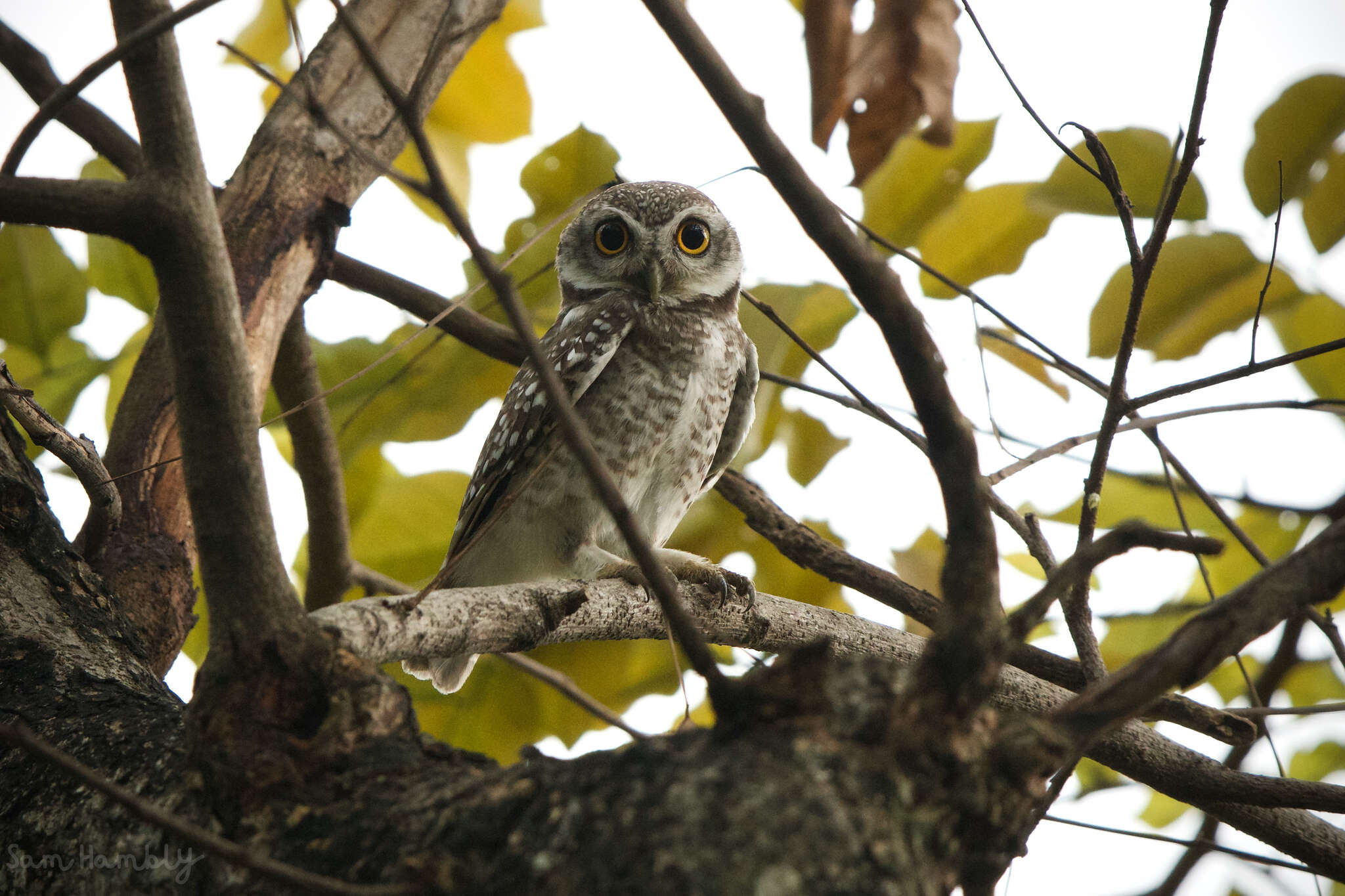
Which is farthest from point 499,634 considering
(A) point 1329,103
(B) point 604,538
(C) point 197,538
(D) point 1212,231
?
(A) point 1329,103

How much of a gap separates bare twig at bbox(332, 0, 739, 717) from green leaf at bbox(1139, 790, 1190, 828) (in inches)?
123

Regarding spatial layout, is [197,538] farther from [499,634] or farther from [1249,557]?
[1249,557]

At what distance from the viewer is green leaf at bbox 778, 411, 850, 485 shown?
2.95 metres

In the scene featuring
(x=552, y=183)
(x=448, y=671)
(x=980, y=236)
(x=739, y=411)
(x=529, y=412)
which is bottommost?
(x=448, y=671)

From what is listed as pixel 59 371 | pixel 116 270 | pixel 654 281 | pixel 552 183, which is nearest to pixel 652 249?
pixel 654 281

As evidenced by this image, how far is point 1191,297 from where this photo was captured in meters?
2.47

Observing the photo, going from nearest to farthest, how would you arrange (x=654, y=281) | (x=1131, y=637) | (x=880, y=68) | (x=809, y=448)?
(x=880, y=68), (x=1131, y=637), (x=809, y=448), (x=654, y=281)

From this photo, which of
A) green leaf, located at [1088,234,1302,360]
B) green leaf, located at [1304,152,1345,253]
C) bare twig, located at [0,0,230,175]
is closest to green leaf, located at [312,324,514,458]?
bare twig, located at [0,0,230,175]

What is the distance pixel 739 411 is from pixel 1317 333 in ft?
5.17

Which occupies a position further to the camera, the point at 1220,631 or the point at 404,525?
the point at 404,525

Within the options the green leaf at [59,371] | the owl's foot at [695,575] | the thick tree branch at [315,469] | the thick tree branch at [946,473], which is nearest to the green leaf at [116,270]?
the green leaf at [59,371]

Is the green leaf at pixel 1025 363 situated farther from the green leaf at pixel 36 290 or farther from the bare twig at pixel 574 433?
the green leaf at pixel 36 290

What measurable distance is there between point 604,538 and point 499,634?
4.73ft

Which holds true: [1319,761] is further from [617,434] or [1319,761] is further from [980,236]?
[617,434]
